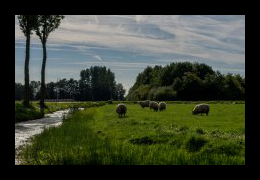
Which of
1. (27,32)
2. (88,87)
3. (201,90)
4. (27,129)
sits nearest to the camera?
(27,129)

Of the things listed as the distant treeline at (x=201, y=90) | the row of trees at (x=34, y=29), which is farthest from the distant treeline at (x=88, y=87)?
the distant treeline at (x=201, y=90)

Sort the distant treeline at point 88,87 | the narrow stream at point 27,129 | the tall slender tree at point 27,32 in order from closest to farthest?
the narrow stream at point 27,129, the tall slender tree at point 27,32, the distant treeline at point 88,87

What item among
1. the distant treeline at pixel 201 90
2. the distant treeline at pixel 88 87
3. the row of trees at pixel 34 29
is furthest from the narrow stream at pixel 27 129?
the distant treeline at pixel 201 90

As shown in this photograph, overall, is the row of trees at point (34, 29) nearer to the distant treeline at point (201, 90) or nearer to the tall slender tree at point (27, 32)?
the tall slender tree at point (27, 32)

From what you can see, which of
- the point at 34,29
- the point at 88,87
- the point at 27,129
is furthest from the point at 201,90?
the point at 27,129

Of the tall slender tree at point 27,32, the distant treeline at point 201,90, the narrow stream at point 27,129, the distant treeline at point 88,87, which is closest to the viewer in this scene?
the narrow stream at point 27,129

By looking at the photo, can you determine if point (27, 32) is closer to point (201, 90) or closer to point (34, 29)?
point (34, 29)

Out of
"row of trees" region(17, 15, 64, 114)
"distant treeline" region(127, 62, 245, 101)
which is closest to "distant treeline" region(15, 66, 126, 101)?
"row of trees" region(17, 15, 64, 114)

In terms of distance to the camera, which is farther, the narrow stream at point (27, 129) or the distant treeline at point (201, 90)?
the distant treeline at point (201, 90)

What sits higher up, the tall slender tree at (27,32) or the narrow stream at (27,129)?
the tall slender tree at (27,32)
